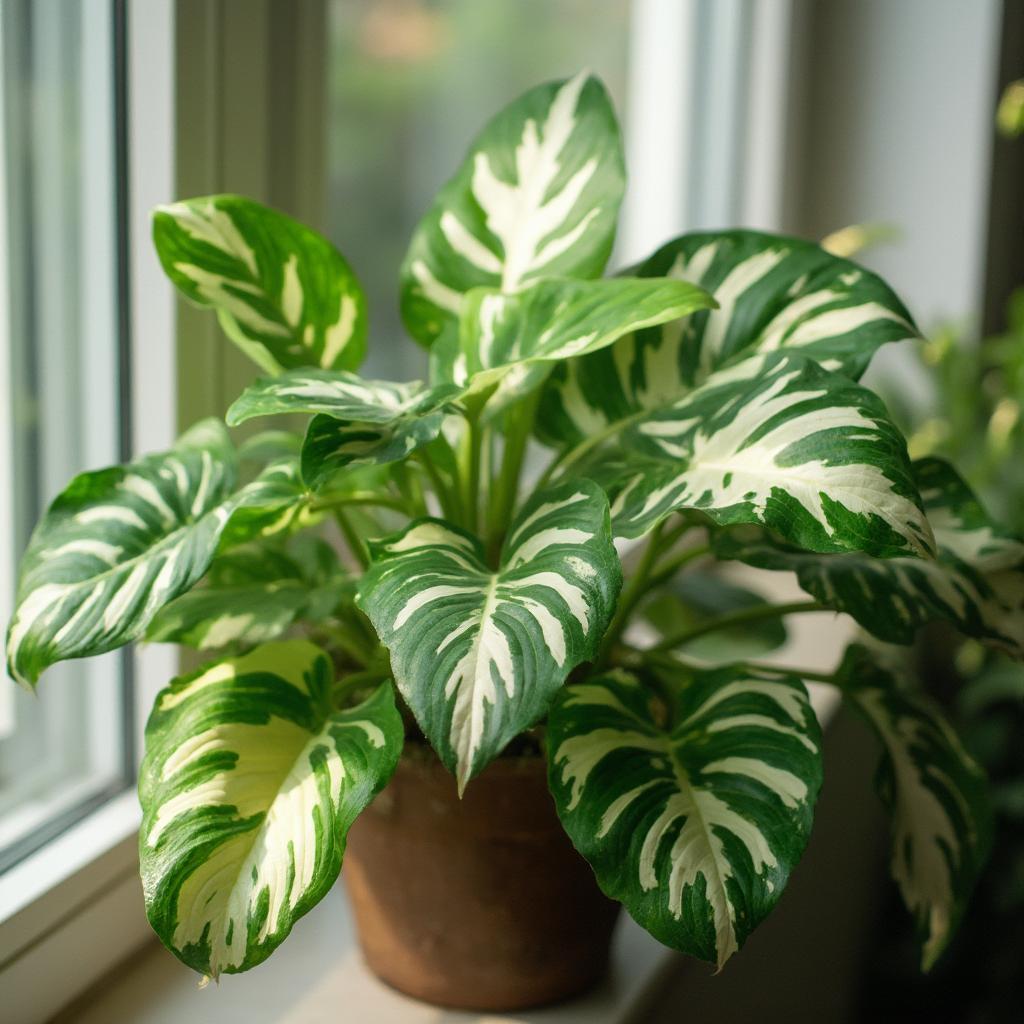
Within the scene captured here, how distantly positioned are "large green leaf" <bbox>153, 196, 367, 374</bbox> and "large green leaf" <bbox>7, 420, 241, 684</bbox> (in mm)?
66

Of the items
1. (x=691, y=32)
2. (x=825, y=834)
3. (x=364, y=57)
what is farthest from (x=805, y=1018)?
(x=691, y=32)

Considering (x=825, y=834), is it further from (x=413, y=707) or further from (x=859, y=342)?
(x=413, y=707)

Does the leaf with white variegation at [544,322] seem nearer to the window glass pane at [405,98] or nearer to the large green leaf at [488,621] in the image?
the large green leaf at [488,621]

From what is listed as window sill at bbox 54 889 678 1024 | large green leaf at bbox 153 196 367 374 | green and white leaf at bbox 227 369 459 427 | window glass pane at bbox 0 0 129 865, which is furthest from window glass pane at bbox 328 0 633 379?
window sill at bbox 54 889 678 1024

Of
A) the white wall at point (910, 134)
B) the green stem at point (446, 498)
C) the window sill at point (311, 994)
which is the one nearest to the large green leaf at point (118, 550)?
the green stem at point (446, 498)

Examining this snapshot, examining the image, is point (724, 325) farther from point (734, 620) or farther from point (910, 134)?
point (910, 134)

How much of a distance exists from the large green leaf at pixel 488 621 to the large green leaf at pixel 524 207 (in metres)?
0.19

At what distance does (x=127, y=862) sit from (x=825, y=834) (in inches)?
33.2

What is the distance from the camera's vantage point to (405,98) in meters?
1.24

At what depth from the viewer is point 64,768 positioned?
0.84m

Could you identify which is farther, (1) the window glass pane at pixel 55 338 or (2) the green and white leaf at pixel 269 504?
(1) the window glass pane at pixel 55 338

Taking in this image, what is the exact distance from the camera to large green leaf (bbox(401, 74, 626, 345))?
A: 0.67 metres

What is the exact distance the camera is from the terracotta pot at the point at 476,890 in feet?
2.10

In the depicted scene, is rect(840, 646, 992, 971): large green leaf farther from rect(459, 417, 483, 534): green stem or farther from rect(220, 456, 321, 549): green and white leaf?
rect(220, 456, 321, 549): green and white leaf
